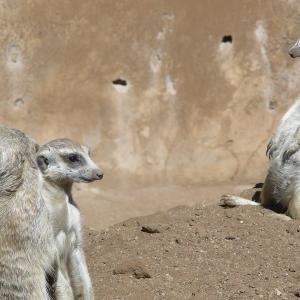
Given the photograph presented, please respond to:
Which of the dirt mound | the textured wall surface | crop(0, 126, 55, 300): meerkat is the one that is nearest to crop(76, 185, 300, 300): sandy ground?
the dirt mound

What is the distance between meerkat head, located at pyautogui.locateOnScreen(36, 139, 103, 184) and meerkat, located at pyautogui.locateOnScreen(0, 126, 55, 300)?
1186 mm

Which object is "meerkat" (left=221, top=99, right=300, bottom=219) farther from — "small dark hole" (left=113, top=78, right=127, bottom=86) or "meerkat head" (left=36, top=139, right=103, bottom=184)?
"meerkat head" (left=36, top=139, right=103, bottom=184)

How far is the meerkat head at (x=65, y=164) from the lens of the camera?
4.30m

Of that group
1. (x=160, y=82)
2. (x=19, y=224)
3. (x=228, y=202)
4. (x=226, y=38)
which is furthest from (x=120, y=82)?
(x=19, y=224)

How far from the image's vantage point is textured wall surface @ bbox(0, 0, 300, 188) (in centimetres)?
732

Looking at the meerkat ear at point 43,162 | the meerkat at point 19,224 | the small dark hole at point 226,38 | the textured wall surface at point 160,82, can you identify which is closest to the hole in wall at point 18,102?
the textured wall surface at point 160,82

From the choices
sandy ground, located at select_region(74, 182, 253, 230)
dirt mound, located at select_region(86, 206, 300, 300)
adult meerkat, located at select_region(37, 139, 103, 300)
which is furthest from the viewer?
sandy ground, located at select_region(74, 182, 253, 230)

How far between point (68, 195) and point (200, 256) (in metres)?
1.05

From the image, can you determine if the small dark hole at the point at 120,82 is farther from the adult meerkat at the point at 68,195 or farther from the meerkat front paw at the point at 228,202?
the adult meerkat at the point at 68,195

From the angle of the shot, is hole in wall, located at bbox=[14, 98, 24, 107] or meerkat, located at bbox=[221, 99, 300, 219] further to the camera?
hole in wall, located at bbox=[14, 98, 24, 107]

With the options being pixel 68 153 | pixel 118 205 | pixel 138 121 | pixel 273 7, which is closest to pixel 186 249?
pixel 68 153

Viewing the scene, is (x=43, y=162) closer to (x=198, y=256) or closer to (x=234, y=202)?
(x=198, y=256)

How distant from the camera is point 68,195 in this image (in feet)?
14.3

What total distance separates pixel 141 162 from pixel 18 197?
4.51 metres
